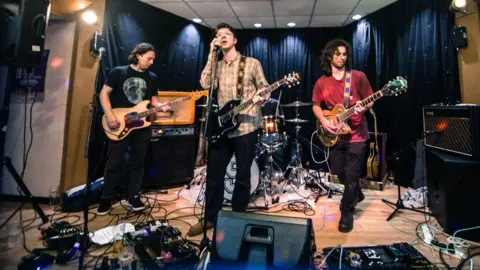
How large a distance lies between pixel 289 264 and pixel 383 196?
9.36 ft

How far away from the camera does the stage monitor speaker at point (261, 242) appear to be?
51.1 inches

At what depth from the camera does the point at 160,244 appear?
6.07 ft

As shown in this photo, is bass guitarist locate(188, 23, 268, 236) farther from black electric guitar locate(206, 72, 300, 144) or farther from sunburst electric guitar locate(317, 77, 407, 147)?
sunburst electric guitar locate(317, 77, 407, 147)

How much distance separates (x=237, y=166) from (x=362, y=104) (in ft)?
4.06

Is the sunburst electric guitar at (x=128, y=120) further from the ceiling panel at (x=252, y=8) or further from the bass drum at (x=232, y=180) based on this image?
the ceiling panel at (x=252, y=8)

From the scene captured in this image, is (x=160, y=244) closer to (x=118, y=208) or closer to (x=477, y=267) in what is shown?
(x=118, y=208)

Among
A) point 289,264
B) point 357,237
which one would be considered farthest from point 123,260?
point 357,237

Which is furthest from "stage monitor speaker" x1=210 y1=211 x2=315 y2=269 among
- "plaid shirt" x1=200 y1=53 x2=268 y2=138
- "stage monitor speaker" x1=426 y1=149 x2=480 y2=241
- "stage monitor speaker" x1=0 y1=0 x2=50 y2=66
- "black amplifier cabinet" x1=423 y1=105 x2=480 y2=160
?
"black amplifier cabinet" x1=423 y1=105 x2=480 y2=160

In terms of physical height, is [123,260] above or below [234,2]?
below

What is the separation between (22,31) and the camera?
5.18 ft

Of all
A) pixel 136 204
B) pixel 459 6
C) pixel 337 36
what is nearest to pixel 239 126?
pixel 136 204

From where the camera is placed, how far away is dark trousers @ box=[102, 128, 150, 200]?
2.75 metres

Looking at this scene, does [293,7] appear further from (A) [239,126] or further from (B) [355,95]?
(A) [239,126]

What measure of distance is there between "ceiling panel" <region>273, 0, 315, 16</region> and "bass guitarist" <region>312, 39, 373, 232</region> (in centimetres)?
214
